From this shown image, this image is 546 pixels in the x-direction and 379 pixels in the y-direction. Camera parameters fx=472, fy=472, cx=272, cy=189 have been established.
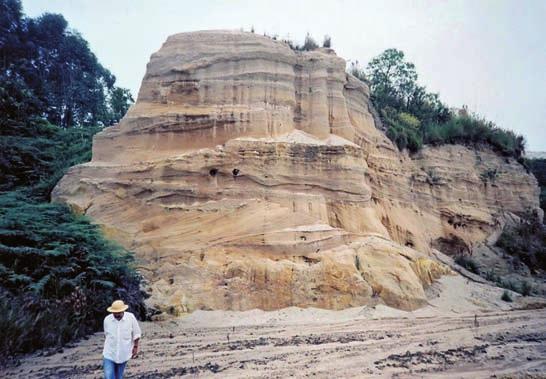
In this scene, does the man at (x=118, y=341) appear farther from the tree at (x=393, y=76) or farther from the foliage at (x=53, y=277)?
the tree at (x=393, y=76)

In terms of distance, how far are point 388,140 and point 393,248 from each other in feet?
18.7

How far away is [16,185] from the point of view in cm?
1528

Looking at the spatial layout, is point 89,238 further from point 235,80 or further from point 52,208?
point 235,80


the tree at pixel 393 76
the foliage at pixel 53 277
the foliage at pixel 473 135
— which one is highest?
the tree at pixel 393 76

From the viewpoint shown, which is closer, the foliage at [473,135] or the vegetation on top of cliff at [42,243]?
the vegetation on top of cliff at [42,243]

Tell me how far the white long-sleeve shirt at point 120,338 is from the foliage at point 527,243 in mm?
15836

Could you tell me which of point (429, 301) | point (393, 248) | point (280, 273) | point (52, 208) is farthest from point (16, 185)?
point (429, 301)

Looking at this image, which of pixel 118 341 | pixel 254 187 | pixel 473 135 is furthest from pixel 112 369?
Answer: pixel 473 135

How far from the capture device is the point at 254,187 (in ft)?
41.3

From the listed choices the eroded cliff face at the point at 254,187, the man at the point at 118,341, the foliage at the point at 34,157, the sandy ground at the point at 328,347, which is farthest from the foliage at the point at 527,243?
the man at the point at 118,341

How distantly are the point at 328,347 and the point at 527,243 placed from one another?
13.0 m

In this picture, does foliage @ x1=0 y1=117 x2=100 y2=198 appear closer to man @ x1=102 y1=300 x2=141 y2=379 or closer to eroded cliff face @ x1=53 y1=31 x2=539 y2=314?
eroded cliff face @ x1=53 y1=31 x2=539 y2=314

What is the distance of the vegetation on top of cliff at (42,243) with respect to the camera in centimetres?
746

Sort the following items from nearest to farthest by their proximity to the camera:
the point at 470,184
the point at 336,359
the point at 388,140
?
the point at 336,359 < the point at 388,140 < the point at 470,184
